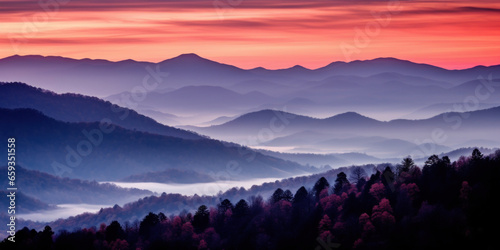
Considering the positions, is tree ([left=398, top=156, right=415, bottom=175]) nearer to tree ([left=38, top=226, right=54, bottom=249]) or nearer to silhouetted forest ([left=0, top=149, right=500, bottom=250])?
silhouetted forest ([left=0, top=149, right=500, bottom=250])

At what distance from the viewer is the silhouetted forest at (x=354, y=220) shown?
390 feet

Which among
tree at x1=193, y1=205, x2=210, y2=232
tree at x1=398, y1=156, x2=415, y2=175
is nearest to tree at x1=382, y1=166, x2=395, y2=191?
tree at x1=398, y1=156, x2=415, y2=175

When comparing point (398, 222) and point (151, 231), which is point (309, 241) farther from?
point (151, 231)

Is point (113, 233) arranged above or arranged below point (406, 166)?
below

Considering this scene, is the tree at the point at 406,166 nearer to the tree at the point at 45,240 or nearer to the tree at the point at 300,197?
the tree at the point at 300,197

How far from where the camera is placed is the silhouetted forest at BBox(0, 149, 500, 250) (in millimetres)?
118812

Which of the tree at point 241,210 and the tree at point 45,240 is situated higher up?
the tree at point 241,210

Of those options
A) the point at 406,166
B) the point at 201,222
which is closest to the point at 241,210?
the point at 201,222

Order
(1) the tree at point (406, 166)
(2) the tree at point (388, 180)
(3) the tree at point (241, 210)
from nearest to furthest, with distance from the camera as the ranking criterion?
(2) the tree at point (388, 180)
(1) the tree at point (406, 166)
(3) the tree at point (241, 210)

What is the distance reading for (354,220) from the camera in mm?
129125

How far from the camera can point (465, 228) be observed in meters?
115

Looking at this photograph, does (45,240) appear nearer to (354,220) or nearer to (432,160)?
(354,220)

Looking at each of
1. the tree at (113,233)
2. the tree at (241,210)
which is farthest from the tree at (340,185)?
the tree at (113,233)

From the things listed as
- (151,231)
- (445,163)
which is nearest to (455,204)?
(445,163)
